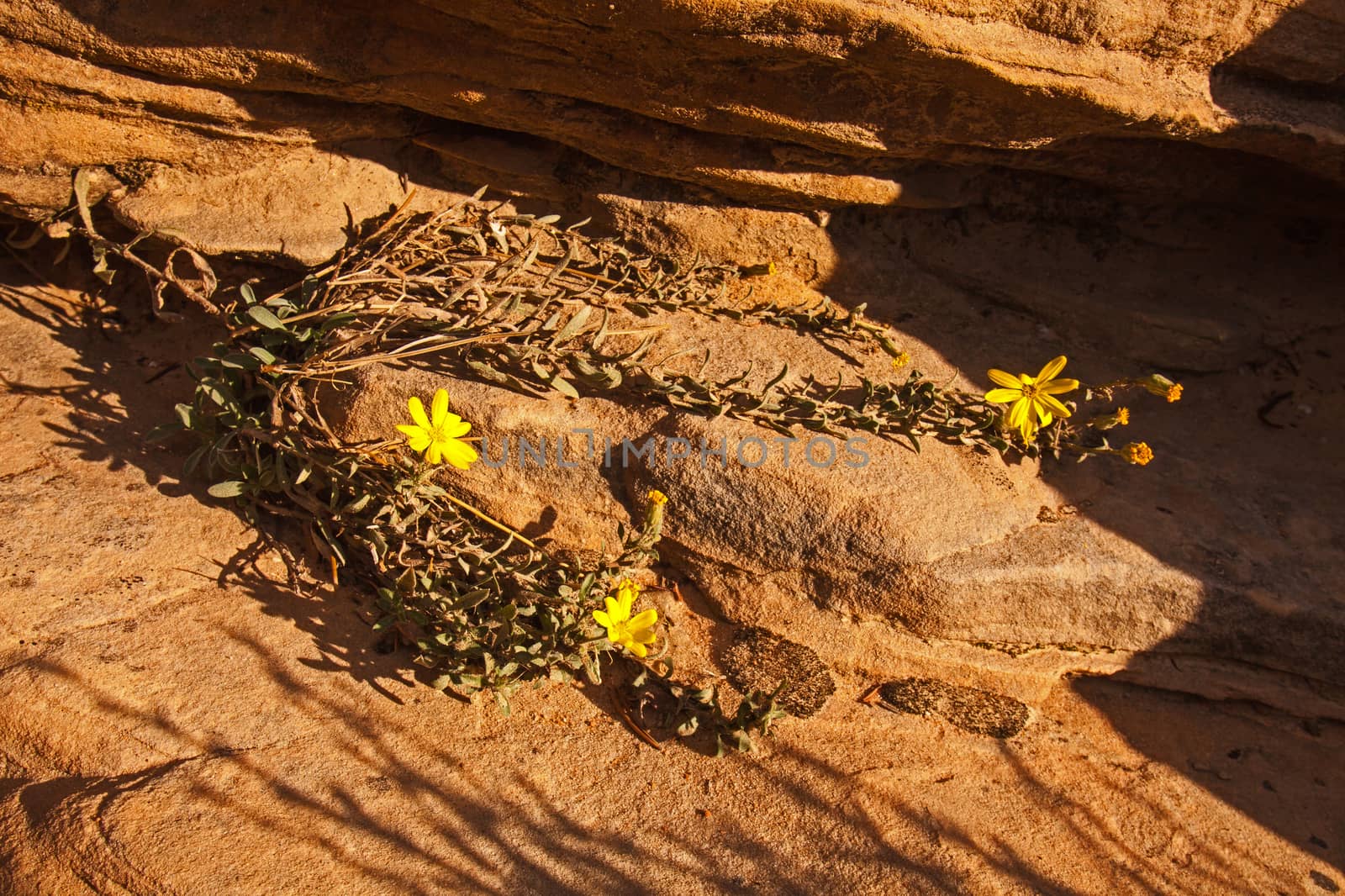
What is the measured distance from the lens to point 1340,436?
10.6ft

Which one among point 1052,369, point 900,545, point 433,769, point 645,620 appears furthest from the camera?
point 1052,369

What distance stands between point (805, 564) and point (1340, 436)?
1.99m

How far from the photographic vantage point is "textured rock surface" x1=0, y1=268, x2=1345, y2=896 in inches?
81.3

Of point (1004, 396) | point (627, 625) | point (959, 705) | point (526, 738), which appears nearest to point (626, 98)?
point (1004, 396)

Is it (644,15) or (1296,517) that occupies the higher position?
(644,15)

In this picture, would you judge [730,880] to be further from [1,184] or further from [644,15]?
[1,184]

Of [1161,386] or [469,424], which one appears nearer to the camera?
[469,424]

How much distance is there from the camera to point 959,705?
2611 millimetres

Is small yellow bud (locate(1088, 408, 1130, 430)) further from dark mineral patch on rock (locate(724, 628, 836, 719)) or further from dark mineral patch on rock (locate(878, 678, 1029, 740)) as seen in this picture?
dark mineral patch on rock (locate(724, 628, 836, 719))

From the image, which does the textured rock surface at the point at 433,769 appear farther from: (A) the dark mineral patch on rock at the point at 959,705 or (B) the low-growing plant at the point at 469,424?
(B) the low-growing plant at the point at 469,424

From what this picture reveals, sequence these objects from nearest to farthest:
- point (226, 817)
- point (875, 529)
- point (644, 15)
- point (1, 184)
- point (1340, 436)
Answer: point (226, 817)
point (644, 15)
point (875, 529)
point (1, 184)
point (1340, 436)

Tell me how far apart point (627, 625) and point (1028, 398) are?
1.29 meters

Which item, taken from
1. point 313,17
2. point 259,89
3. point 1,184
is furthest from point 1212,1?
point 1,184

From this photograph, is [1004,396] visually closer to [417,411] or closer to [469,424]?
[469,424]
